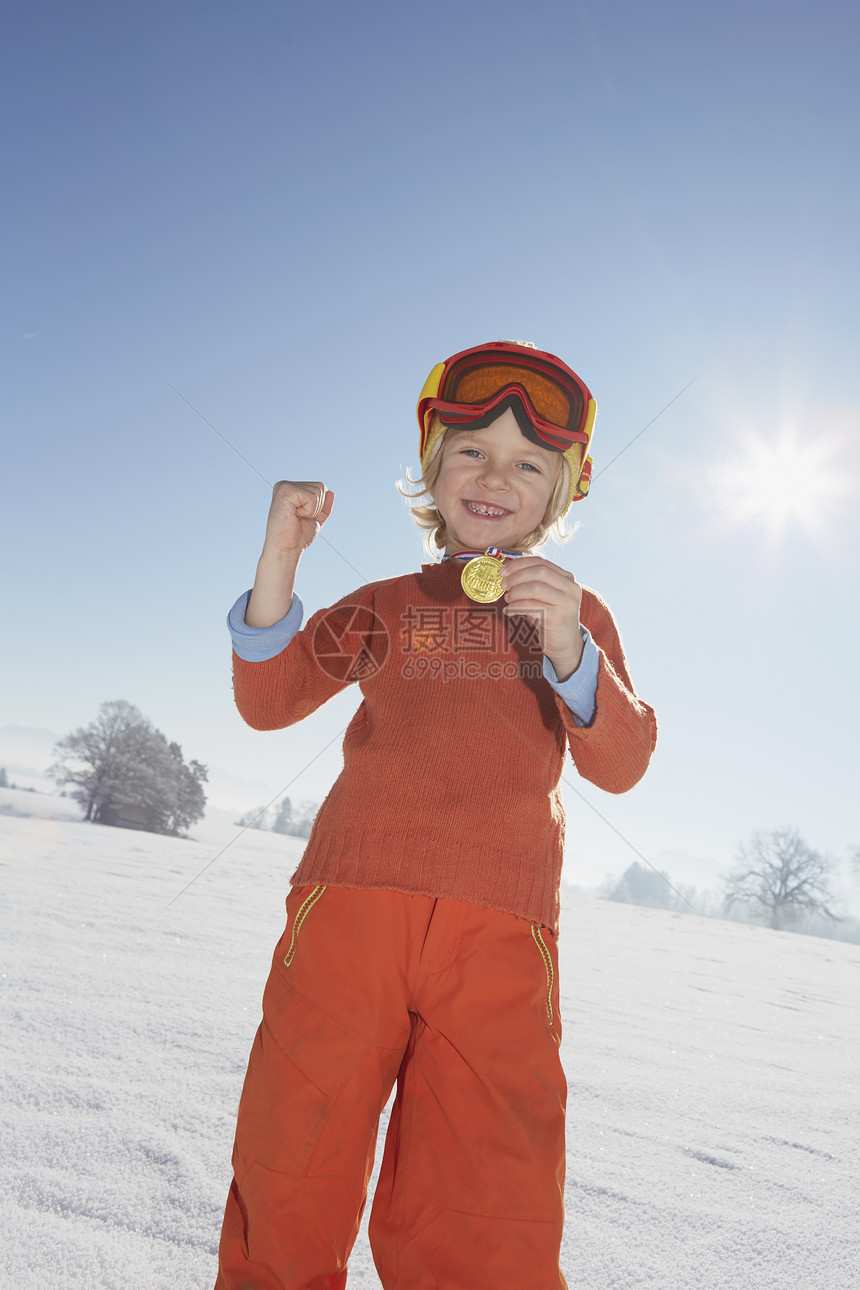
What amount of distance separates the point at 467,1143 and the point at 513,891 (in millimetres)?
432

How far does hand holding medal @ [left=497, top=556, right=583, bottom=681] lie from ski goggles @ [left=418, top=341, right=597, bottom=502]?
629mm

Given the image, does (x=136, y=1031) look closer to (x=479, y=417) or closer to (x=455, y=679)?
(x=455, y=679)

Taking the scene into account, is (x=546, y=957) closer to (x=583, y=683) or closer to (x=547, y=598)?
(x=583, y=683)

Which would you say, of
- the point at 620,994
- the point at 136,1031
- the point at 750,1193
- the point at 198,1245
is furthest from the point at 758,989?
the point at 198,1245

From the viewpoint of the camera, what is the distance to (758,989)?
214 inches

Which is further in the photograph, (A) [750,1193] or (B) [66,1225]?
(A) [750,1193]

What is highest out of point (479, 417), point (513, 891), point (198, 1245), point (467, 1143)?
point (479, 417)

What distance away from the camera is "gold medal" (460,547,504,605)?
1495mm

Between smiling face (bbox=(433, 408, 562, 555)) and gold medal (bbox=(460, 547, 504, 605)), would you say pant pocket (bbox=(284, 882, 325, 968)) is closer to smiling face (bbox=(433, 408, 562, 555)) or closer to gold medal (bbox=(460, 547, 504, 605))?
gold medal (bbox=(460, 547, 504, 605))

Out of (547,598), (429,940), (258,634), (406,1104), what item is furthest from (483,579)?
(406,1104)

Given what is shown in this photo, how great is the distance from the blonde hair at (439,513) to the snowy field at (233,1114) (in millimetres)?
1714

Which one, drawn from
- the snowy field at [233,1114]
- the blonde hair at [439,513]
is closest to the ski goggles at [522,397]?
the blonde hair at [439,513]

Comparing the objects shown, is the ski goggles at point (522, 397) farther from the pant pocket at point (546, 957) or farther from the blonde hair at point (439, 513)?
the pant pocket at point (546, 957)

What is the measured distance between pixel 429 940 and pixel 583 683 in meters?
0.59
